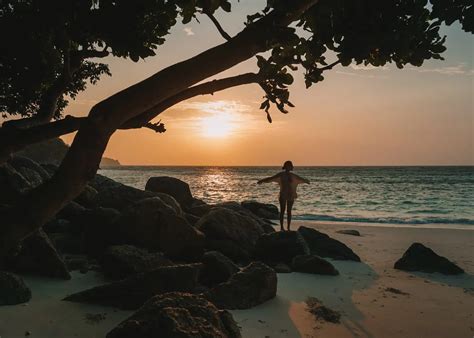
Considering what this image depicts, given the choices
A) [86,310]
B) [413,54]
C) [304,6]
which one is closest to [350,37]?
[413,54]

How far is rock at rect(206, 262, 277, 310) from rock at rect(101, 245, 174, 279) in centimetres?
135

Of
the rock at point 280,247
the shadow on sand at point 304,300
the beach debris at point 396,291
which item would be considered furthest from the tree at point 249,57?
the rock at point 280,247

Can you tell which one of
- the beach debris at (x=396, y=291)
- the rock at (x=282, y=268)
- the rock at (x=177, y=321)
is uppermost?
the rock at (x=177, y=321)

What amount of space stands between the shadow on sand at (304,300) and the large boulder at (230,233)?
5.98 ft

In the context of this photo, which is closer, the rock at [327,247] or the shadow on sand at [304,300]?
the shadow on sand at [304,300]

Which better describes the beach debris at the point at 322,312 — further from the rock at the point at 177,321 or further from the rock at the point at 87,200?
the rock at the point at 87,200

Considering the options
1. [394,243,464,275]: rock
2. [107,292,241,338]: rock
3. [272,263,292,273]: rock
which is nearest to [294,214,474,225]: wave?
[394,243,464,275]: rock

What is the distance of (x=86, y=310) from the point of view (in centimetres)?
566

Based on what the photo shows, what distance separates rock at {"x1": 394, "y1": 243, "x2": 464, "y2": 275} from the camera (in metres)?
9.33

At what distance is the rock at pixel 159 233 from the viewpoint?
8945 mm

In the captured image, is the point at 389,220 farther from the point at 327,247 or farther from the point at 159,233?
the point at 159,233

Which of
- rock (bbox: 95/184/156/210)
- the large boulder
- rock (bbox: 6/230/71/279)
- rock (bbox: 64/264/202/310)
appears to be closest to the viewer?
rock (bbox: 64/264/202/310)

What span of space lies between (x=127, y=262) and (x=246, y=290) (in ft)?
7.41

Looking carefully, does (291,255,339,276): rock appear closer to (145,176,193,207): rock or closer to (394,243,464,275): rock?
(394,243,464,275): rock
